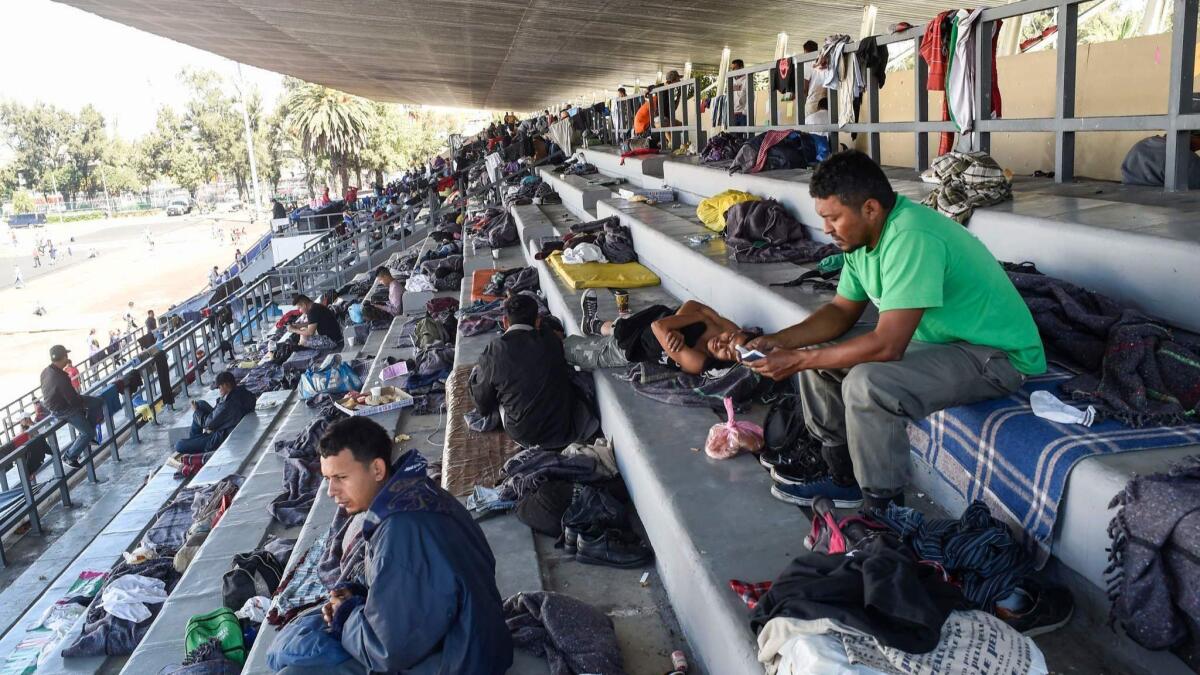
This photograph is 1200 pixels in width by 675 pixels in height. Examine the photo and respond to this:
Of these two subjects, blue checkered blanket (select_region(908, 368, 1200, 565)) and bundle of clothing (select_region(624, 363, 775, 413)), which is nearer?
blue checkered blanket (select_region(908, 368, 1200, 565))

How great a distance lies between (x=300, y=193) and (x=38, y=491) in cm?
7161

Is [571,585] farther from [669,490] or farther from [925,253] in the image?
[925,253]

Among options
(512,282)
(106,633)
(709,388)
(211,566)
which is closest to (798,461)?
(709,388)

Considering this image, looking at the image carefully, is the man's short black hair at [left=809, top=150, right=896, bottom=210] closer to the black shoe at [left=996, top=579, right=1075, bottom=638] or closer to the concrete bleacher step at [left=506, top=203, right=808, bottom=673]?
the concrete bleacher step at [left=506, top=203, right=808, bottom=673]

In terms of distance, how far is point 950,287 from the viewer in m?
3.00

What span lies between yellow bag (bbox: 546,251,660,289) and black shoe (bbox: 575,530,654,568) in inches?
144

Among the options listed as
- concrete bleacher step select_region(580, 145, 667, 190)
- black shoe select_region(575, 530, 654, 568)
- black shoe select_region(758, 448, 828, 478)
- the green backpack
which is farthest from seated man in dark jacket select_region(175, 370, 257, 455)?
black shoe select_region(758, 448, 828, 478)

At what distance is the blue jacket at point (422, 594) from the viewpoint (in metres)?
2.63

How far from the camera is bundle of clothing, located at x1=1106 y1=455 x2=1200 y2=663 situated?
77.8 inches

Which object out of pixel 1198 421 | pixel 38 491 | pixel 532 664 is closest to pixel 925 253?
pixel 1198 421

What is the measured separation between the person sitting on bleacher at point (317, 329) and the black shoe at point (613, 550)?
34.0ft

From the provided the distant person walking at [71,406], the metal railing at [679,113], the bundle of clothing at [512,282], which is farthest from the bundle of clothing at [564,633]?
the metal railing at [679,113]

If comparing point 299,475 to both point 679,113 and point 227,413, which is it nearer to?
point 227,413

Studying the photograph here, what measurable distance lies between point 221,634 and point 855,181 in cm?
461
